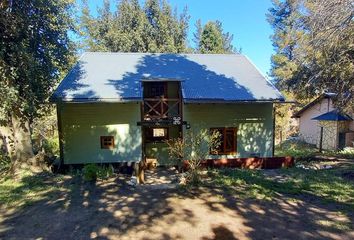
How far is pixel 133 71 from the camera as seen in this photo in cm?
1547

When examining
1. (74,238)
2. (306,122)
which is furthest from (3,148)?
(306,122)

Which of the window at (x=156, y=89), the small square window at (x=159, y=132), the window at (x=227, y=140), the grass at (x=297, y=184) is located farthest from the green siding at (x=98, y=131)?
the grass at (x=297, y=184)

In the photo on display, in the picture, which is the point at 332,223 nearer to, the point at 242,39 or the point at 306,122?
the point at 306,122

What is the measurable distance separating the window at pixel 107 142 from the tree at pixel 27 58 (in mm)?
3180

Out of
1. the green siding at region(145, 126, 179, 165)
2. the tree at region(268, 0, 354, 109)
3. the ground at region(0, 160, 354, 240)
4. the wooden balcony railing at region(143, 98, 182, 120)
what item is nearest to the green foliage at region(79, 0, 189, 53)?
the wooden balcony railing at region(143, 98, 182, 120)

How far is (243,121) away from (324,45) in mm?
6142

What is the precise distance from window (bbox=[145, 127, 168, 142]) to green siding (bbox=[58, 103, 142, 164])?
72.9 inches

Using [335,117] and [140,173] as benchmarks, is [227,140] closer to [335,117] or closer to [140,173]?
[140,173]

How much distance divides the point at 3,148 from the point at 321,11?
16574 millimetres

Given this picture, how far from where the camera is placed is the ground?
19.1 feet

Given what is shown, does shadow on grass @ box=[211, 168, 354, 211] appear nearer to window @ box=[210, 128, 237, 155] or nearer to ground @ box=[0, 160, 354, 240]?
ground @ box=[0, 160, 354, 240]

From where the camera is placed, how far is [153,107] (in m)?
14.0

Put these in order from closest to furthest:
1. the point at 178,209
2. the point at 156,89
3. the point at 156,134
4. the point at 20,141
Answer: the point at 178,209
the point at 20,141
the point at 156,89
the point at 156,134

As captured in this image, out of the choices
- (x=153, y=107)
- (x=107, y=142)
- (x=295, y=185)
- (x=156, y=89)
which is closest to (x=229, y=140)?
(x=153, y=107)
